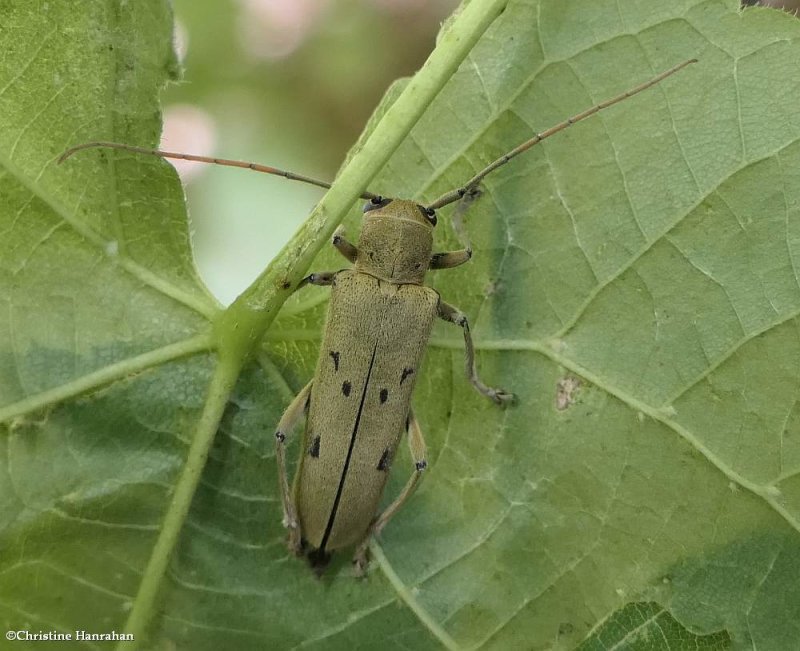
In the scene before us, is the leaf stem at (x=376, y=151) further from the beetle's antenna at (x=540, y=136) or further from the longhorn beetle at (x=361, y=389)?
the beetle's antenna at (x=540, y=136)

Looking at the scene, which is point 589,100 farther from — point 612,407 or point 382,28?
point 382,28

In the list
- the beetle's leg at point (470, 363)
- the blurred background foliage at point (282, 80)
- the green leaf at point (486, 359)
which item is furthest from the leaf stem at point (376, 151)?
the blurred background foliage at point (282, 80)

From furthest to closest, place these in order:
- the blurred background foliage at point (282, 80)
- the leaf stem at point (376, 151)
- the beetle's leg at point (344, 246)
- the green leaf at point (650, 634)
Result: the blurred background foliage at point (282, 80) < the beetle's leg at point (344, 246) < the green leaf at point (650, 634) < the leaf stem at point (376, 151)

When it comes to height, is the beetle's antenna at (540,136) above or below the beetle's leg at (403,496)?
above

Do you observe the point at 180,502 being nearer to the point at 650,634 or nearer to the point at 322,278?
the point at 322,278

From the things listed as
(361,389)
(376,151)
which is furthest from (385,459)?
(376,151)

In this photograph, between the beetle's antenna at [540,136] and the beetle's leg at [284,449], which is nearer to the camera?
the beetle's antenna at [540,136]
